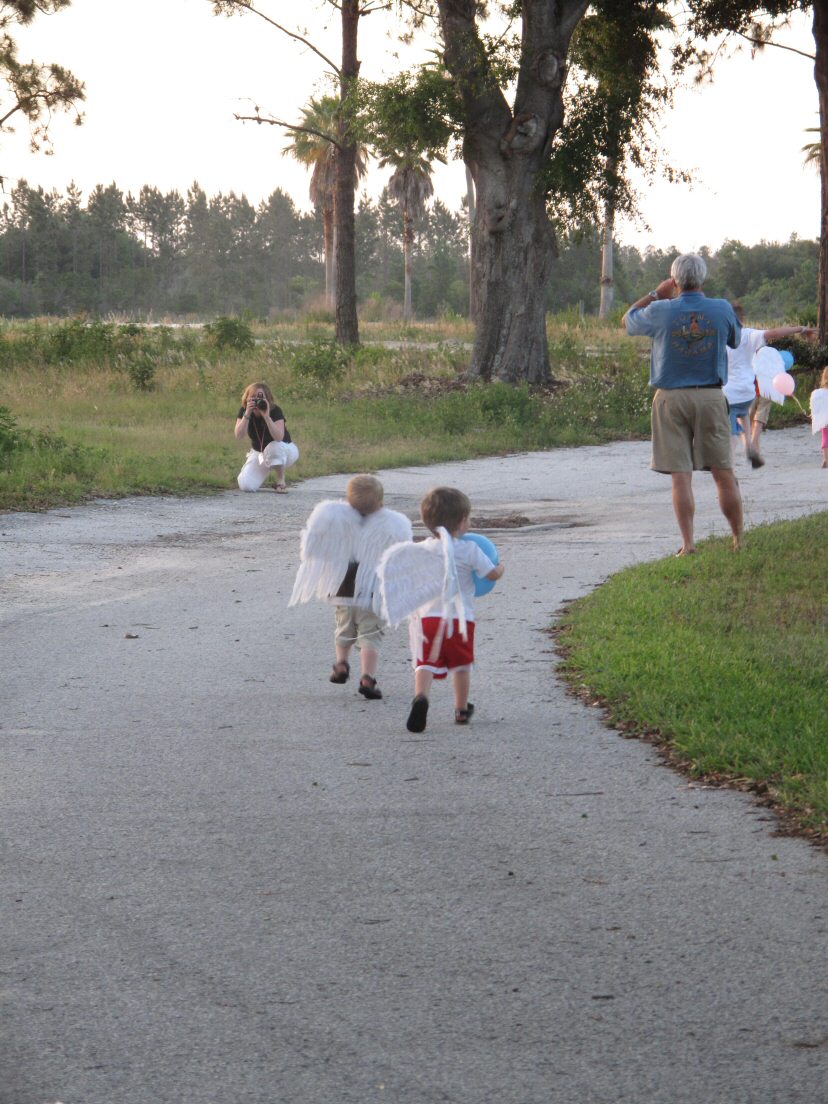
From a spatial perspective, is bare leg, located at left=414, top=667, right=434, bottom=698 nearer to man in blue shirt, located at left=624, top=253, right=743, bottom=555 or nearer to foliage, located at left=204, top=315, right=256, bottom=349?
man in blue shirt, located at left=624, top=253, right=743, bottom=555

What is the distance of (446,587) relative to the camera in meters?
6.08

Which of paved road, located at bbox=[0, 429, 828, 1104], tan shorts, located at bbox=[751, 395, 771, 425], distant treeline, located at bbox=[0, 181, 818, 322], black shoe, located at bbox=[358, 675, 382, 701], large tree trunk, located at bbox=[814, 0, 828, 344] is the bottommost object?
paved road, located at bbox=[0, 429, 828, 1104]

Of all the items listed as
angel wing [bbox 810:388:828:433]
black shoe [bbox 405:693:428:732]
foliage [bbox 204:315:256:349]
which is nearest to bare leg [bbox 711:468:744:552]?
black shoe [bbox 405:693:428:732]

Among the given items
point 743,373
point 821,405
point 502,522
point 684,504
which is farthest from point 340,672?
point 821,405

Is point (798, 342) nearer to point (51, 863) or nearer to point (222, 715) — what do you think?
point (222, 715)

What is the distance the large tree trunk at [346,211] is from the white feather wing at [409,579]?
26.0 metres

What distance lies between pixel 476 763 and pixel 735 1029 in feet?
7.88

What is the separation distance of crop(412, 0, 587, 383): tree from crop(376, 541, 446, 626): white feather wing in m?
18.9

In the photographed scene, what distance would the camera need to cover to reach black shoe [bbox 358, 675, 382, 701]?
21.9 ft

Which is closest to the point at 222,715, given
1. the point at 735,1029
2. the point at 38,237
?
the point at 735,1029

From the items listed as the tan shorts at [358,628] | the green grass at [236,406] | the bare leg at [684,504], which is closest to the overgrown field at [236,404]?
the green grass at [236,406]

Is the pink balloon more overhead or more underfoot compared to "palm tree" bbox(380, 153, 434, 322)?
more underfoot

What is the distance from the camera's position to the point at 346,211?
3225 cm

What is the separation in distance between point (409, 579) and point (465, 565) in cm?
27
